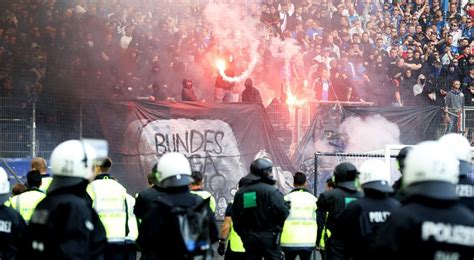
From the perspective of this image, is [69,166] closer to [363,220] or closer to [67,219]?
[67,219]

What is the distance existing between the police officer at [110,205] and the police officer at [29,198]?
571mm

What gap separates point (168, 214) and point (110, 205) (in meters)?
3.91

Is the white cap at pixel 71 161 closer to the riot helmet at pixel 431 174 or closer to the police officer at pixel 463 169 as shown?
the riot helmet at pixel 431 174

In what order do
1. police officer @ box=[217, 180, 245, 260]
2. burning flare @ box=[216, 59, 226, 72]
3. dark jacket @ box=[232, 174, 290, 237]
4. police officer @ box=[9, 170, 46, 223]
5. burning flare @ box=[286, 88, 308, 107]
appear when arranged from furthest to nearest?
1. burning flare @ box=[216, 59, 226, 72]
2. burning flare @ box=[286, 88, 308, 107]
3. police officer @ box=[217, 180, 245, 260]
4. dark jacket @ box=[232, 174, 290, 237]
5. police officer @ box=[9, 170, 46, 223]

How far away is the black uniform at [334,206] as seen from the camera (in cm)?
992

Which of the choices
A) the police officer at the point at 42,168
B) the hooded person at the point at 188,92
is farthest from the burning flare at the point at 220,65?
the police officer at the point at 42,168

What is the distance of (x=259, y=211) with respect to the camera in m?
10.5

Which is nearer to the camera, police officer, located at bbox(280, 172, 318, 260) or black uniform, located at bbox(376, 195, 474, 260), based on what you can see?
black uniform, located at bbox(376, 195, 474, 260)

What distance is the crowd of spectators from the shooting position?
64.9 ft

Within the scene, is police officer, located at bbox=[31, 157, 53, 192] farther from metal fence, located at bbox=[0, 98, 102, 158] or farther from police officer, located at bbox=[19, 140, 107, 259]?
metal fence, located at bbox=[0, 98, 102, 158]

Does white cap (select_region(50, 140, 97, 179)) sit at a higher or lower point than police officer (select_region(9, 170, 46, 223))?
higher

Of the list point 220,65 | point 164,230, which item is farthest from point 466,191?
point 220,65

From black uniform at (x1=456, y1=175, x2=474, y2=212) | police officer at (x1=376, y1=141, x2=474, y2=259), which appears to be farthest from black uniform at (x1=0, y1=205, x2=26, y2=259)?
police officer at (x1=376, y1=141, x2=474, y2=259)

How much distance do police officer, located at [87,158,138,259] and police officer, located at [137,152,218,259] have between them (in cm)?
344
